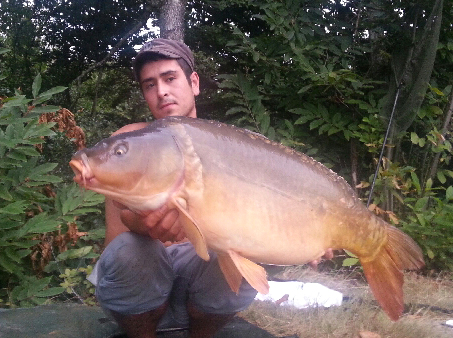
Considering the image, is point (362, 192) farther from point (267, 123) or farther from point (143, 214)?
point (143, 214)

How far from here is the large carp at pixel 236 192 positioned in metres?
1.15

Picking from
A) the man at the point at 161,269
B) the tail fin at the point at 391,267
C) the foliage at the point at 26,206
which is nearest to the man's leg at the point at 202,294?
the man at the point at 161,269

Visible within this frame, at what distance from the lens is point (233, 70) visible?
4812 millimetres

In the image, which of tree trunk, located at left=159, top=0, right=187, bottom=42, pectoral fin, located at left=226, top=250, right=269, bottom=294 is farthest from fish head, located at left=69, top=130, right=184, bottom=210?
tree trunk, located at left=159, top=0, right=187, bottom=42

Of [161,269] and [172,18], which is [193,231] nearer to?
[161,269]

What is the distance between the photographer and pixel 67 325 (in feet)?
6.10

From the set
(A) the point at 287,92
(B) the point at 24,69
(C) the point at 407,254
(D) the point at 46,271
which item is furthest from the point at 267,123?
(B) the point at 24,69

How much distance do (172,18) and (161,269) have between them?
2697 mm

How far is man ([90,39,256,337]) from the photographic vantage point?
5.07 feet

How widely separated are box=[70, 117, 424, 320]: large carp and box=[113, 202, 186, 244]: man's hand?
1.9 inches

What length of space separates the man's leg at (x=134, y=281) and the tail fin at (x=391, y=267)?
27.6 inches

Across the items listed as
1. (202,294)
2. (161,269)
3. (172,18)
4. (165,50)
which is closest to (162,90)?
(165,50)

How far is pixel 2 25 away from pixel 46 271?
13.8 ft

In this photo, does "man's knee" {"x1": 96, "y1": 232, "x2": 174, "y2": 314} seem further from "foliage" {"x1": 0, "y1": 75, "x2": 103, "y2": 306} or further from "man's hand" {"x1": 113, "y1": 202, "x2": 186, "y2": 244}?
"foliage" {"x1": 0, "y1": 75, "x2": 103, "y2": 306}
